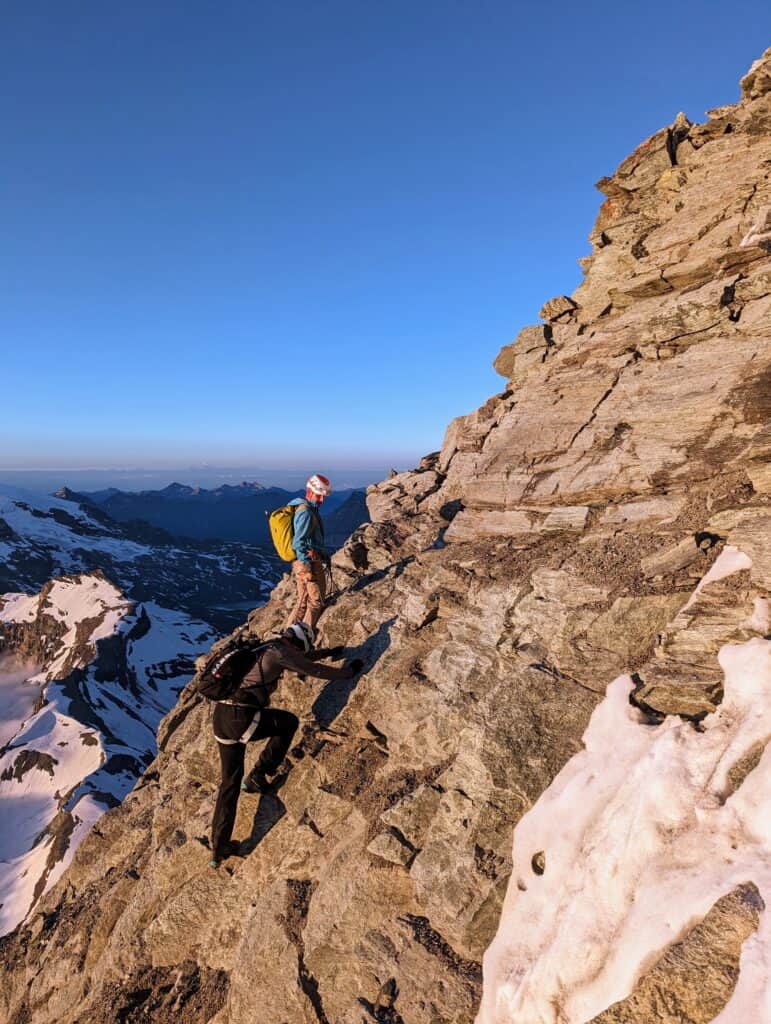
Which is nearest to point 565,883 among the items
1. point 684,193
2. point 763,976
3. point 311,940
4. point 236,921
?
point 763,976

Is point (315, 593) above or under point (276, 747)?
above

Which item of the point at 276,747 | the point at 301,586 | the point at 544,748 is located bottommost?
the point at 276,747

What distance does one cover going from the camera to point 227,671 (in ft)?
38.9

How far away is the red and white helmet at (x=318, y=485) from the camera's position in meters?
15.4

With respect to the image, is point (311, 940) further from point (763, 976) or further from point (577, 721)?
point (763, 976)

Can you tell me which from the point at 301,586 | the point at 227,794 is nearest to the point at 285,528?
the point at 301,586

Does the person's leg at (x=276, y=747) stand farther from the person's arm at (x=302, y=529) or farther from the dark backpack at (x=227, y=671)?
the person's arm at (x=302, y=529)

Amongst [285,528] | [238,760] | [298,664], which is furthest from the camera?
[285,528]

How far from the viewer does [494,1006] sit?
7719mm

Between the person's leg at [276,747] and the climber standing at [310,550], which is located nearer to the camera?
the person's leg at [276,747]

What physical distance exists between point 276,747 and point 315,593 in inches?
201

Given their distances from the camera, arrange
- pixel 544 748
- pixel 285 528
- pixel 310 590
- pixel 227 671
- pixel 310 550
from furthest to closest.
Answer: pixel 310 590 < pixel 310 550 < pixel 285 528 < pixel 227 671 < pixel 544 748

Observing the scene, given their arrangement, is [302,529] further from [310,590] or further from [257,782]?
[257,782]

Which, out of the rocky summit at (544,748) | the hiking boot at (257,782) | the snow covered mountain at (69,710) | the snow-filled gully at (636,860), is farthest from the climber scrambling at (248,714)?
the snow covered mountain at (69,710)
